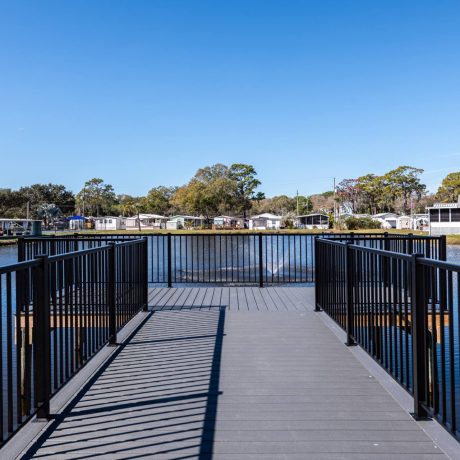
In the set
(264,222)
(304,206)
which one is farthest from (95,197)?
(304,206)

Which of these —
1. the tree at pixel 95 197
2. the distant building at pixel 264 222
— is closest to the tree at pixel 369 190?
the distant building at pixel 264 222

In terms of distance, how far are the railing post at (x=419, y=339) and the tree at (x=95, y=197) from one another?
91580 millimetres

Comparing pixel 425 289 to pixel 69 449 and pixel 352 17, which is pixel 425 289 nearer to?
pixel 69 449

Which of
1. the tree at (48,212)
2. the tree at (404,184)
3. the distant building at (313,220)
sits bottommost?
the distant building at (313,220)

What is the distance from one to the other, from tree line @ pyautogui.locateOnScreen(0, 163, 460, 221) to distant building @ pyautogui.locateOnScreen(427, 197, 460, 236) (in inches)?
1210

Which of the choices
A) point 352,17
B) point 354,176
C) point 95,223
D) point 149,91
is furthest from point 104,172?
point 352,17

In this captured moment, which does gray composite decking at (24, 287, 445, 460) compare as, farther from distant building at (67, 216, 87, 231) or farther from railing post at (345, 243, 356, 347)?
distant building at (67, 216, 87, 231)

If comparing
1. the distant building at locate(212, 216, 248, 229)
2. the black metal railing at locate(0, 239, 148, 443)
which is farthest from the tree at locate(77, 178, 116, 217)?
the black metal railing at locate(0, 239, 148, 443)

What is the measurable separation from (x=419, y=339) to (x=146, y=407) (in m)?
1.73

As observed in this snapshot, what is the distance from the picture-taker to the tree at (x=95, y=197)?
89.6 metres

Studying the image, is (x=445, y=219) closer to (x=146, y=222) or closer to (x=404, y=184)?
(x=404, y=184)

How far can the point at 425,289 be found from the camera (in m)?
2.46

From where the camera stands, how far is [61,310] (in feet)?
10.1

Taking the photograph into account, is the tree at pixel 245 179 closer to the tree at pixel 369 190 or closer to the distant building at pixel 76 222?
the tree at pixel 369 190
